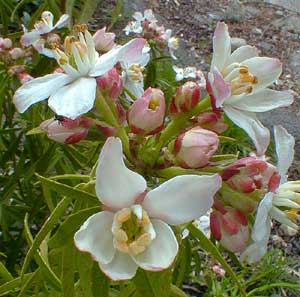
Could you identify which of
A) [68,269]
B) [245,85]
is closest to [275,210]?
[245,85]

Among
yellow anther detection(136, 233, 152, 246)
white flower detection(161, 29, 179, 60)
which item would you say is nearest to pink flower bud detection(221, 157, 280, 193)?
yellow anther detection(136, 233, 152, 246)

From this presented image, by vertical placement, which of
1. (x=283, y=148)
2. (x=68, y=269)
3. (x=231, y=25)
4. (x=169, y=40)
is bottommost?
(x=231, y=25)

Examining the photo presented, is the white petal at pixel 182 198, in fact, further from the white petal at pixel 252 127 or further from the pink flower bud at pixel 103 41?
the pink flower bud at pixel 103 41

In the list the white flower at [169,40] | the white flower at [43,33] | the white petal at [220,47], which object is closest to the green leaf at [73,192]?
the white petal at [220,47]

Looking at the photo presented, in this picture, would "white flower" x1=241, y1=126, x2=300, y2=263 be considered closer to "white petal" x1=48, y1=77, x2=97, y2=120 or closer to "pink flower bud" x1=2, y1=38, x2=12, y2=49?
"white petal" x1=48, y1=77, x2=97, y2=120

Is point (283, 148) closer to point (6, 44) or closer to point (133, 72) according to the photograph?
point (133, 72)

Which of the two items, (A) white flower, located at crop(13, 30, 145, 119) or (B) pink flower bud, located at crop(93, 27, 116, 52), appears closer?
(A) white flower, located at crop(13, 30, 145, 119)
